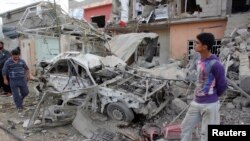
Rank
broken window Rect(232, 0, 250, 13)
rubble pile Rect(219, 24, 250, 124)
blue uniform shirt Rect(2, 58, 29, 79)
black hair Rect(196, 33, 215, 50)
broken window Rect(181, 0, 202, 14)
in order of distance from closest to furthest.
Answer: black hair Rect(196, 33, 215, 50) → rubble pile Rect(219, 24, 250, 124) → blue uniform shirt Rect(2, 58, 29, 79) → broken window Rect(232, 0, 250, 13) → broken window Rect(181, 0, 202, 14)

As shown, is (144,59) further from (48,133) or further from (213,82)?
(213,82)

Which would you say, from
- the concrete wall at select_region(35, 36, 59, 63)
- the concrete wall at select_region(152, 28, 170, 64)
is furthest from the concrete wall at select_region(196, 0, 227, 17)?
the concrete wall at select_region(35, 36, 59, 63)

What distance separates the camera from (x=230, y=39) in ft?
40.0

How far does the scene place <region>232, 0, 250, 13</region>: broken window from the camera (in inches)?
609

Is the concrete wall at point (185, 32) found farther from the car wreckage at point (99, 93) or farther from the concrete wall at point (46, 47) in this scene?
the car wreckage at point (99, 93)

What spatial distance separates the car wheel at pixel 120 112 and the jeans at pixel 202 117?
243 cm

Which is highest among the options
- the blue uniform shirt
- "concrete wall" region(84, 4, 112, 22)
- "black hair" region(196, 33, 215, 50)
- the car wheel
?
"concrete wall" region(84, 4, 112, 22)

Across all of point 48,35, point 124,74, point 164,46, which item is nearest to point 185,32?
point 164,46

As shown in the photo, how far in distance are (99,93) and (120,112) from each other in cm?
73

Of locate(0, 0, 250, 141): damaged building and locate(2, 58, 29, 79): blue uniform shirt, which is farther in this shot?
locate(2, 58, 29, 79): blue uniform shirt

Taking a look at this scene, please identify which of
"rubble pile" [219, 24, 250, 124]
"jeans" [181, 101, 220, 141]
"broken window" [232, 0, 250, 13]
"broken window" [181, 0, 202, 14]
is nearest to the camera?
"jeans" [181, 101, 220, 141]

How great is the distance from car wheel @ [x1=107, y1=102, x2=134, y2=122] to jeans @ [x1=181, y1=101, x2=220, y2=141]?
243 centimetres

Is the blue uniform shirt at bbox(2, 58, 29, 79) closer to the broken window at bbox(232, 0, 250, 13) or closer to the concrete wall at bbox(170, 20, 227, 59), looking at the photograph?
the concrete wall at bbox(170, 20, 227, 59)

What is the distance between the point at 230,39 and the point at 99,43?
8.17 metres
